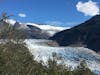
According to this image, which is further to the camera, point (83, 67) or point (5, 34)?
point (83, 67)

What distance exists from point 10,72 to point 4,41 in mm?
2936

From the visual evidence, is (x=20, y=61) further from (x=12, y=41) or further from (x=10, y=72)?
(x=10, y=72)

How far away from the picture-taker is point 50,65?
197 feet

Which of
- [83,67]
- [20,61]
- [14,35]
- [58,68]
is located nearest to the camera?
[14,35]

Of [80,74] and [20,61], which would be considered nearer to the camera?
[20,61]

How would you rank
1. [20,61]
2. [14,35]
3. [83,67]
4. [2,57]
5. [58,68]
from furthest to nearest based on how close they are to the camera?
[83,67]
[58,68]
[20,61]
[14,35]
[2,57]

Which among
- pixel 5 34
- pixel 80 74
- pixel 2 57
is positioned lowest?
pixel 80 74

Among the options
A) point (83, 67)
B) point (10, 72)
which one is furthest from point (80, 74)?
point (10, 72)

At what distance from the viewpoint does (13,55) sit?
31688mm

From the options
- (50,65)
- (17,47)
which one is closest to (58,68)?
(50,65)

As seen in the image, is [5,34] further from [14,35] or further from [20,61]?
[20,61]

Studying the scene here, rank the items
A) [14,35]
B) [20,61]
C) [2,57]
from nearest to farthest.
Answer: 1. [2,57]
2. [14,35]
3. [20,61]

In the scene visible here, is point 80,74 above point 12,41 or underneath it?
underneath

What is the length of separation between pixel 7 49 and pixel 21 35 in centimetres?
409
